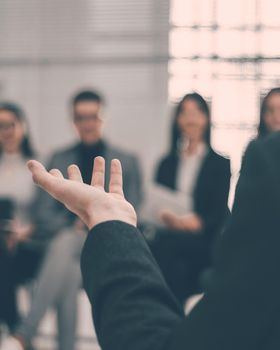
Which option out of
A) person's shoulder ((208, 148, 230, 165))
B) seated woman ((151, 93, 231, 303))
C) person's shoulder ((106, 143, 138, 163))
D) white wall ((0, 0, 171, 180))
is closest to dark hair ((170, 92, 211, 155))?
seated woman ((151, 93, 231, 303))

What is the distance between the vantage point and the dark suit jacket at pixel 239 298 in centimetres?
65

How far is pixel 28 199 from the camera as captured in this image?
4.21 metres

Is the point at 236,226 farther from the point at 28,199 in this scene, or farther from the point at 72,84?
the point at 72,84

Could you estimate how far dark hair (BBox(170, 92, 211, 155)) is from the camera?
13.1 feet

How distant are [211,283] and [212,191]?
310 cm

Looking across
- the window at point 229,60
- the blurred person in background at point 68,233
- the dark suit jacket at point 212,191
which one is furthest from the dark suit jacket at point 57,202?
the window at point 229,60

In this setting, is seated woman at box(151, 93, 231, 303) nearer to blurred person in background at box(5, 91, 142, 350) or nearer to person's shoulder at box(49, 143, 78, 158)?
blurred person in background at box(5, 91, 142, 350)

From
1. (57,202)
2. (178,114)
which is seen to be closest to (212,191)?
(178,114)

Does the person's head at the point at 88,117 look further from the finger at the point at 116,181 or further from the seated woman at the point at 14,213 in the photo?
the finger at the point at 116,181

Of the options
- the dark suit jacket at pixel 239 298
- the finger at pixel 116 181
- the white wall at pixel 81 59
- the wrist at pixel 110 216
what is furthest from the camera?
the white wall at pixel 81 59

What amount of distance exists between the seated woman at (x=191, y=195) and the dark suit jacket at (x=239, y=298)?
9.25 feet

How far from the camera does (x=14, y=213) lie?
4.12 meters

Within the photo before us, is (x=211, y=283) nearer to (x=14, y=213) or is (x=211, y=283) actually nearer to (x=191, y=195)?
(x=191, y=195)

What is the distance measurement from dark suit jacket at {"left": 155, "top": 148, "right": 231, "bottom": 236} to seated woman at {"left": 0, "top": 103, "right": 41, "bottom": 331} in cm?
93
